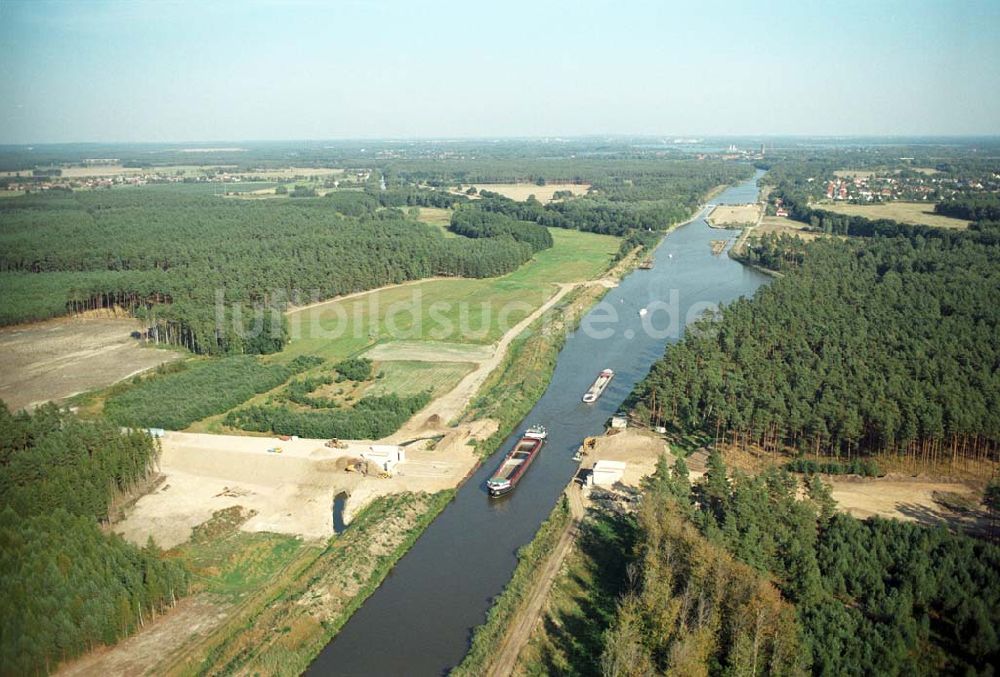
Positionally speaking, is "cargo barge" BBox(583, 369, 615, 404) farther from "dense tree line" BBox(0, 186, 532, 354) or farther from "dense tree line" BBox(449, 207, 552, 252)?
"dense tree line" BBox(449, 207, 552, 252)

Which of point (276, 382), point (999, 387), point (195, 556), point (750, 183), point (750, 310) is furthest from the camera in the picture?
point (750, 183)

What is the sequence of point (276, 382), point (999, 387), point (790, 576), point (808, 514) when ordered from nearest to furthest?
point (790, 576), point (808, 514), point (999, 387), point (276, 382)

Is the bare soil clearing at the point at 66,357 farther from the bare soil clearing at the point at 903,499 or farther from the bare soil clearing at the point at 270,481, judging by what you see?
the bare soil clearing at the point at 903,499

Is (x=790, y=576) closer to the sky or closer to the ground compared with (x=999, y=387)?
closer to the ground

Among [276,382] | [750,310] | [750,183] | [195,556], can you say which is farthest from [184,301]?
[750,183]

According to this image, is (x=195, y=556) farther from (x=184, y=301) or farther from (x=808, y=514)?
(x=184, y=301)

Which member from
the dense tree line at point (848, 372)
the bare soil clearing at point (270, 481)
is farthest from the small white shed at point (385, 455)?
the dense tree line at point (848, 372)
